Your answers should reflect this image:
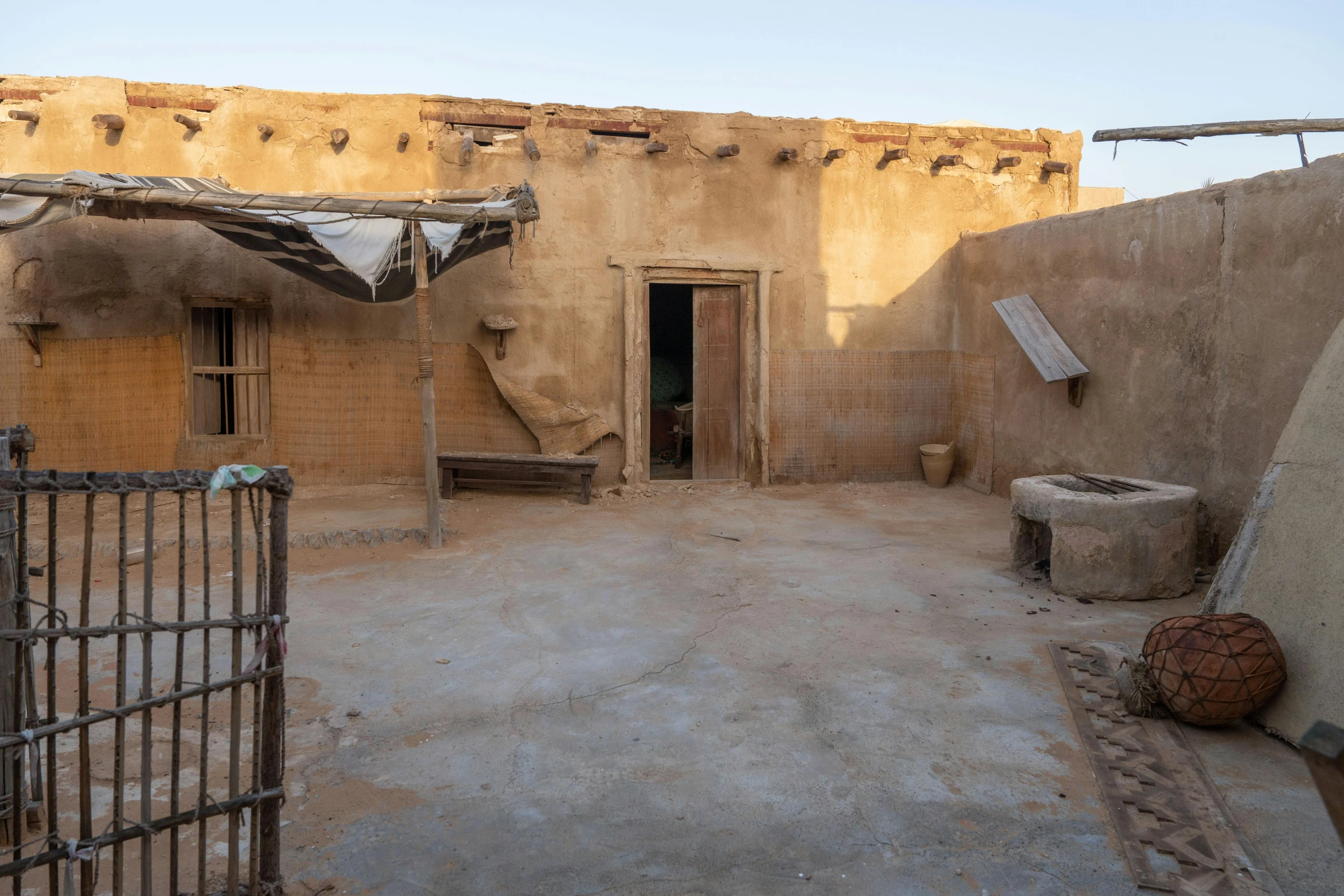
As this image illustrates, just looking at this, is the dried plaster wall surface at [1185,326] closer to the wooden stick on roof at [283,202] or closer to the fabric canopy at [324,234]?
the wooden stick on roof at [283,202]

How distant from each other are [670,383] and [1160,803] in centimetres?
1031

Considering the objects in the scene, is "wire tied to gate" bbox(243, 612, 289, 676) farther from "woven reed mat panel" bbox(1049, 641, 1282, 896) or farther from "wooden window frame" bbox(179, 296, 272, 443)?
"wooden window frame" bbox(179, 296, 272, 443)

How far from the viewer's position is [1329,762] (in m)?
1.31

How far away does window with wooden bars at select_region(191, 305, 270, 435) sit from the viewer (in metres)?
8.88

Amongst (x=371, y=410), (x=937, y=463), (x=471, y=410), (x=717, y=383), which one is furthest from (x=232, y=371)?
(x=937, y=463)

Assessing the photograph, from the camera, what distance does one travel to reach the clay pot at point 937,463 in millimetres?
9945

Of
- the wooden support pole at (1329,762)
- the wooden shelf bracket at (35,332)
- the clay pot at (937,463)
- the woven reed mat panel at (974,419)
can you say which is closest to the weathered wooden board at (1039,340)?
the woven reed mat panel at (974,419)

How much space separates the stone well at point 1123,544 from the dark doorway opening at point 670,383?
215 inches

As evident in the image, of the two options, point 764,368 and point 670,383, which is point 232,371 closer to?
point 764,368

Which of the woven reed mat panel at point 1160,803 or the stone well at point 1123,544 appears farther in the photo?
the stone well at point 1123,544

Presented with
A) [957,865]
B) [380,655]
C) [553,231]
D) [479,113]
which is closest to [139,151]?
[479,113]

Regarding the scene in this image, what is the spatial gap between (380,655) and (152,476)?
2462 millimetres

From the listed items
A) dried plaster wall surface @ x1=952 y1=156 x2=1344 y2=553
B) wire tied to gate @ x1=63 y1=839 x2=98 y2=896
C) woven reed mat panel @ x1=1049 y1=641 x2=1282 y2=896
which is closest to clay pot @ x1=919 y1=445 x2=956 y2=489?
dried plaster wall surface @ x1=952 y1=156 x2=1344 y2=553

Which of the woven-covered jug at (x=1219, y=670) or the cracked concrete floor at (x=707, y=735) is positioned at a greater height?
the woven-covered jug at (x=1219, y=670)
